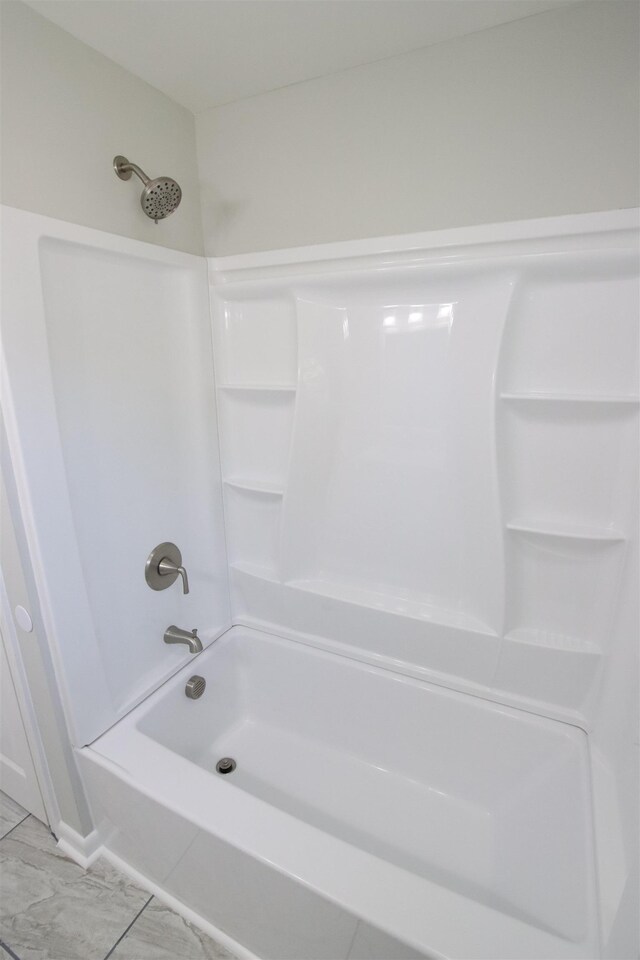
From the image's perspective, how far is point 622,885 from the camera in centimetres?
97

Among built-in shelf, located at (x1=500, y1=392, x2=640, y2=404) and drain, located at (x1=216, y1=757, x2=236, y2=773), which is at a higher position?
built-in shelf, located at (x1=500, y1=392, x2=640, y2=404)

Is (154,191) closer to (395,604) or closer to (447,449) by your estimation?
(447,449)

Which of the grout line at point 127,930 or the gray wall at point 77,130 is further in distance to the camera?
the grout line at point 127,930

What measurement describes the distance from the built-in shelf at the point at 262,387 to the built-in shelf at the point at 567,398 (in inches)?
27.9

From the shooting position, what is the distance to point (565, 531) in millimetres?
1345

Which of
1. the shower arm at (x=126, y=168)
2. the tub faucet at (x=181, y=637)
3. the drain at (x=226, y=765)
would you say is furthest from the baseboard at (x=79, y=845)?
the shower arm at (x=126, y=168)

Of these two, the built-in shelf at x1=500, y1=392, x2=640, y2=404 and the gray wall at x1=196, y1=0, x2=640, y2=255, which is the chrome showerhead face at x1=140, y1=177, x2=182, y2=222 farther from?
the built-in shelf at x1=500, y1=392, x2=640, y2=404

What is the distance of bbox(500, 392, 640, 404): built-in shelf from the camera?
121 centimetres

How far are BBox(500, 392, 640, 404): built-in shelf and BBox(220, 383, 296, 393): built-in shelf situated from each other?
2.32 ft

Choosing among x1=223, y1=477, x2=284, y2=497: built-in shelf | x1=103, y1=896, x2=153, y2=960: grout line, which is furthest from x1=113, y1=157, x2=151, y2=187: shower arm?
x1=103, y1=896, x2=153, y2=960: grout line

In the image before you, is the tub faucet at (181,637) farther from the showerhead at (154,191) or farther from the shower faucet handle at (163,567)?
the showerhead at (154,191)

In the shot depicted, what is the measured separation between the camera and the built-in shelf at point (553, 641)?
4.61 ft

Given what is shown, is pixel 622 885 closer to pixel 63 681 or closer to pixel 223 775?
pixel 223 775

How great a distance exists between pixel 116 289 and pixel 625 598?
68.3 inches
